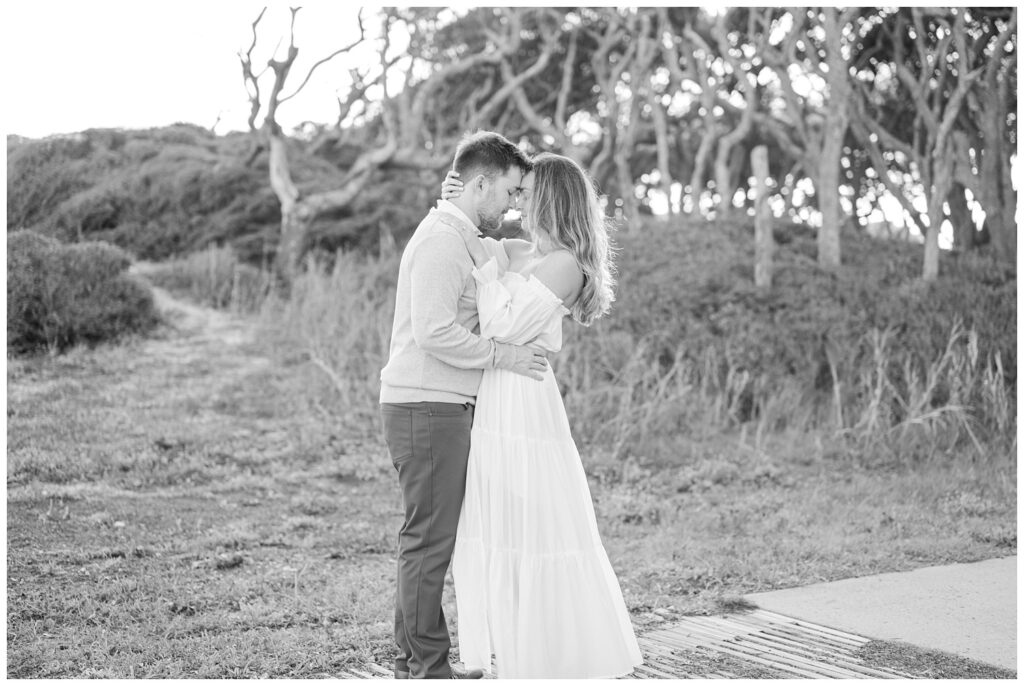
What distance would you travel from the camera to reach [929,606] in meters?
4.78

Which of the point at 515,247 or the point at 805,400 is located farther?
the point at 805,400

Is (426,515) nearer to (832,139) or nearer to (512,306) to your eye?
(512,306)

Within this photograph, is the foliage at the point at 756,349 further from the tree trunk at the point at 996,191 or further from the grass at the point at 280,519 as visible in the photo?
the tree trunk at the point at 996,191

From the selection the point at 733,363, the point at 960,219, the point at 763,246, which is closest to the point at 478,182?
the point at 733,363

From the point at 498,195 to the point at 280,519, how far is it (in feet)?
12.6

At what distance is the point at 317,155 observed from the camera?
18.8m

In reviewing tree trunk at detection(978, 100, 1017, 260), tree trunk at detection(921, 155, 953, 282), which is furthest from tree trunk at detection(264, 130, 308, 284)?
tree trunk at detection(978, 100, 1017, 260)

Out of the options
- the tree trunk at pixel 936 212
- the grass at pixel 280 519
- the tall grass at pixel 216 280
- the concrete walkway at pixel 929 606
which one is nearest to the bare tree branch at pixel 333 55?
the tall grass at pixel 216 280

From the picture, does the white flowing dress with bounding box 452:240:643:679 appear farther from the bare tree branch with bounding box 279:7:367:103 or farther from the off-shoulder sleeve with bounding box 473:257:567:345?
the bare tree branch with bounding box 279:7:367:103

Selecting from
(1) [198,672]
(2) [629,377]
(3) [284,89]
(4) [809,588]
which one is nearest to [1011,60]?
(2) [629,377]

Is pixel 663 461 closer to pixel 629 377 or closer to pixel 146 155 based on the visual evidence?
pixel 629 377

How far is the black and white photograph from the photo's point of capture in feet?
12.0

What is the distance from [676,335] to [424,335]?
8537mm

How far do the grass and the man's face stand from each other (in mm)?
1781
